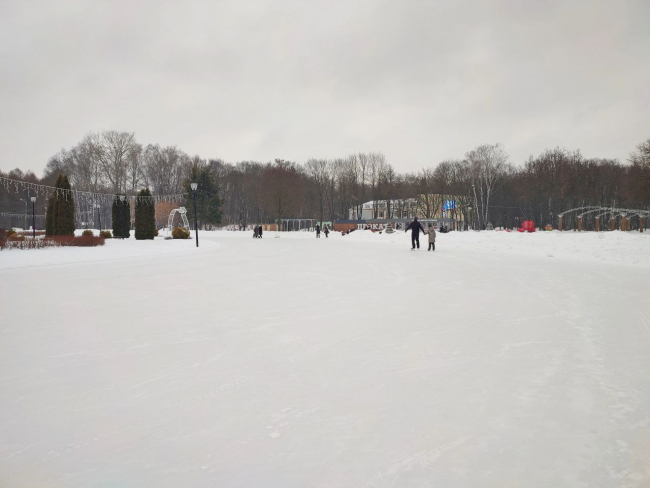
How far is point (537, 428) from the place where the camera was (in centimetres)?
288

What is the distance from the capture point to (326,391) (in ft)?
11.7

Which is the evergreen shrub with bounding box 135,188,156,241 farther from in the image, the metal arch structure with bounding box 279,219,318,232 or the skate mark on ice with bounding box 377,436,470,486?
the metal arch structure with bounding box 279,219,318,232

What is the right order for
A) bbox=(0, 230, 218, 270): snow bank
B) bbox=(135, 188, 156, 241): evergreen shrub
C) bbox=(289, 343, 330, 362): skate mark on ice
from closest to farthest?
1. bbox=(289, 343, 330, 362): skate mark on ice
2. bbox=(0, 230, 218, 270): snow bank
3. bbox=(135, 188, 156, 241): evergreen shrub

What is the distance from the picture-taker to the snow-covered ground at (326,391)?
2457 millimetres

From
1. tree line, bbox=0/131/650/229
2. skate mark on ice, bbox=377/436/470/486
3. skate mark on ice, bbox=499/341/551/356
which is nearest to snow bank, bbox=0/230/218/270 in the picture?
skate mark on ice, bbox=499/341/551/356

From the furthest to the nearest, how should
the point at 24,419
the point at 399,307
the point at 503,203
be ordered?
1. the point at 503,203
2. the point at 399,307
3. the point at 24,419

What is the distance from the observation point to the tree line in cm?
5997

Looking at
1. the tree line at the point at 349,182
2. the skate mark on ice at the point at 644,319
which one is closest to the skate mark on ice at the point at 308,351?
the skate mark on ice at the point at 644,319

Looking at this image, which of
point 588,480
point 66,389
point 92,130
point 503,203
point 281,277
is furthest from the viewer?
point 503,203

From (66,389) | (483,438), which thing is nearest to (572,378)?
(483,438)

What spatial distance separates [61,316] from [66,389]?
3.55 meters

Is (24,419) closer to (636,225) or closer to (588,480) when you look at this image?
(588,480)

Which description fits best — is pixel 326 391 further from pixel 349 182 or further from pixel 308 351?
pixel 349 182

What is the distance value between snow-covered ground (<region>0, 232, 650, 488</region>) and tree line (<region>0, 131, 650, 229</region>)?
46231 millimetres
